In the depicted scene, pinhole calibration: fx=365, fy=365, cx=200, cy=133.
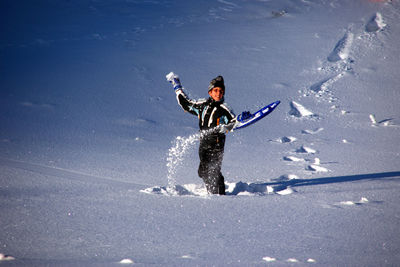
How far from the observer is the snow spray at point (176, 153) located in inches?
136

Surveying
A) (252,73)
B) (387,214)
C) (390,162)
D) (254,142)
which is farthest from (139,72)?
(387,214)

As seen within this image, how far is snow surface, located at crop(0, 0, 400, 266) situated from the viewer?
6.54 feet

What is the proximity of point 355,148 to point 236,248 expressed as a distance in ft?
10.5

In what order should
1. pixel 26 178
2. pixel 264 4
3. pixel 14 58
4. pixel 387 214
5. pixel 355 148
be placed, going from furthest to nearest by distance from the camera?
pixel 264 4 < pixel 14 58 < pixel 355 148 < pixel 26 178 < pixel 387 214

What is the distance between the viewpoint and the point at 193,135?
4961 millimetres

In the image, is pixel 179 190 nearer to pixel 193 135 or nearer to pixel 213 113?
pixel 213 113

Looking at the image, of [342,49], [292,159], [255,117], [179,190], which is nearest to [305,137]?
[292,159]

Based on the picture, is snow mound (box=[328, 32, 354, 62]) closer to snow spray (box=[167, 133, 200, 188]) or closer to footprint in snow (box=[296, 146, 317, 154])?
footprint in snow (box=[296, 146, 317, 154])

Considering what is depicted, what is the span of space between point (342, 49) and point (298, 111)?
2380 millimetres

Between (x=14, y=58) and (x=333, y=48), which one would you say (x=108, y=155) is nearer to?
(x=14, y=58)

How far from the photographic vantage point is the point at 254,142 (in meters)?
4.72

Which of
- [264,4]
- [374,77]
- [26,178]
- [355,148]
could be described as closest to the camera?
[26,178]

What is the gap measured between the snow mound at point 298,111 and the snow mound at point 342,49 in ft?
5.68

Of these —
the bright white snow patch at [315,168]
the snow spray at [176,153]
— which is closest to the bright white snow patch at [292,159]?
the bright white snow patch at [315,168]
